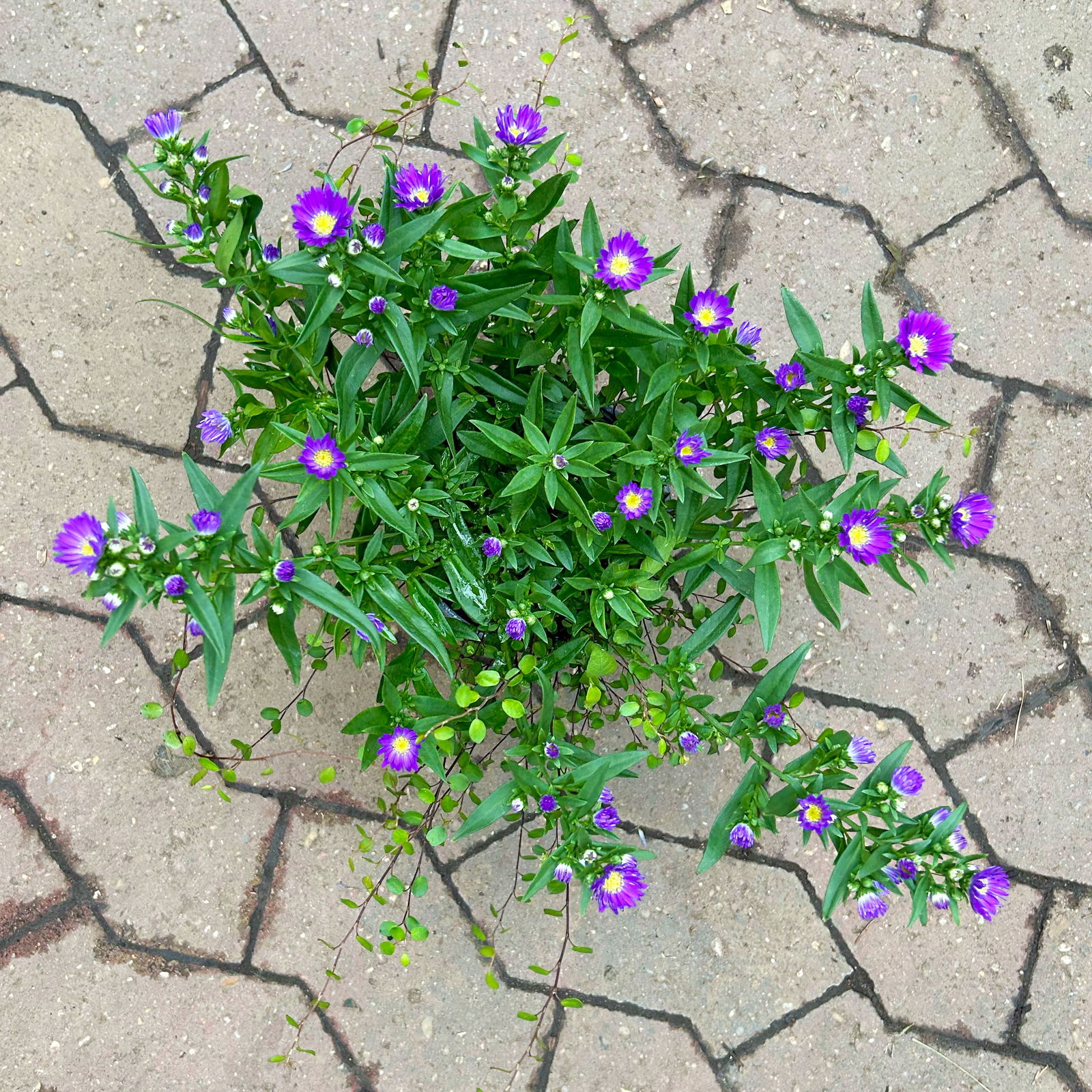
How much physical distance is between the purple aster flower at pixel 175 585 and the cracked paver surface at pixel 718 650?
3.90 ft

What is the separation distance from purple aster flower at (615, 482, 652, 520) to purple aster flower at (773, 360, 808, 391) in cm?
34

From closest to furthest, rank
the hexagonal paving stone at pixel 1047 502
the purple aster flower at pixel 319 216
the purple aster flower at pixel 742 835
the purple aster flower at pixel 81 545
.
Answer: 1. the purple aster flower at pixel 81 545
2. the purple aster flower at pixel 319 216
3. the purple aster flower at pixel 742 835
4. the hexagonal paving stone at pixel 1047 502

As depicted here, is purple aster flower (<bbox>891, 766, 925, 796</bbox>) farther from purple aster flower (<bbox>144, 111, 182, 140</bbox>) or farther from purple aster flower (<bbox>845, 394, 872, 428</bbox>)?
purple aster flower (<bbox>144, 111, 182, 140</bbox>)

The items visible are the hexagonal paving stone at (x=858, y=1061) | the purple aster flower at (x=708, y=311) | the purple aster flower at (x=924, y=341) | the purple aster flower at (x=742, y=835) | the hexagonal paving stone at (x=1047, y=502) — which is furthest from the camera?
the hexagonal paving stone at (x=1047, y=502)

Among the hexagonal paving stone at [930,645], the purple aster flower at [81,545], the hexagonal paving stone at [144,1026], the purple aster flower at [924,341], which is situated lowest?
the hexagonal paving stone at [144,1026]

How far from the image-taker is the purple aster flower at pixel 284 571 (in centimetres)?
154

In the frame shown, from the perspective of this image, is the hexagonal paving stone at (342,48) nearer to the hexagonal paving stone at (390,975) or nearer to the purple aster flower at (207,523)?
the purple aster flower at (207,523)

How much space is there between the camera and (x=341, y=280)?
61.6 inches

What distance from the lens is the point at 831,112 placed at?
2.76 meters

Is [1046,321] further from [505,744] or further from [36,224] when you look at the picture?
[36,224]

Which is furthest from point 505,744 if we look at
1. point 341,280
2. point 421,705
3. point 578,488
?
point 341,280

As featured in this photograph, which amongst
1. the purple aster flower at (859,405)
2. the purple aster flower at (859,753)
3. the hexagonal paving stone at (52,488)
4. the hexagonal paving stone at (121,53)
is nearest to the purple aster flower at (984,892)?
the purple aster flower at (859,753)

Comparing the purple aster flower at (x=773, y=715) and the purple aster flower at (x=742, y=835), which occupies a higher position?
the purple aster flower at (x=773, y=715)

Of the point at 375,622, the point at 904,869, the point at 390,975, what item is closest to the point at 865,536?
the point at 904,869
